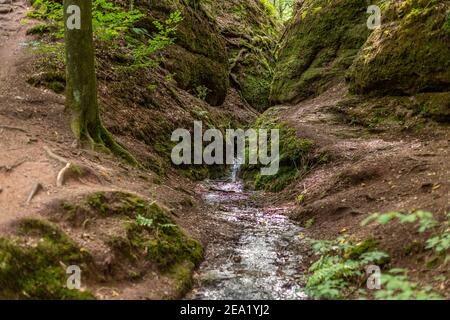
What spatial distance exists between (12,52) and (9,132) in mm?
4805

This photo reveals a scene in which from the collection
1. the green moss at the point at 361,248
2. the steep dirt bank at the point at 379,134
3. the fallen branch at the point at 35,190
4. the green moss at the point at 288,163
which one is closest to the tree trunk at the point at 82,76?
the fallen branch at the point at 35,190

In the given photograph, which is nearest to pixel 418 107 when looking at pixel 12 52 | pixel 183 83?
pixel 183 83

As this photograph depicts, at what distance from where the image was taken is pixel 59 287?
5258mm

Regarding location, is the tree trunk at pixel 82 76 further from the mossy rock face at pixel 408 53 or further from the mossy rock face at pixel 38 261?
the mossy rock face at pixel 408 53

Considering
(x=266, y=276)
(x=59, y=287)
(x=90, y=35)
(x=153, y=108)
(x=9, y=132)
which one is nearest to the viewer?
(x=59, y=287)

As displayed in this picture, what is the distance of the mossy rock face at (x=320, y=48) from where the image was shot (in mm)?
17225

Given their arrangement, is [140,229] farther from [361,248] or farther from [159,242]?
[361,248]

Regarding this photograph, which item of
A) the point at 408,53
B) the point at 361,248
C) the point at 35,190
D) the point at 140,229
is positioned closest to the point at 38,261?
the point at 35,190

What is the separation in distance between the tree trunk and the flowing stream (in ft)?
10.9

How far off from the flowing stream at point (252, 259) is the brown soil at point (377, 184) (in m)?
0.66

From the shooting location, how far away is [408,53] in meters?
12.0

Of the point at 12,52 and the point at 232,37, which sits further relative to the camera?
the point at 232,37

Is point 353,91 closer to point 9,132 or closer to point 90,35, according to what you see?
point 90,35

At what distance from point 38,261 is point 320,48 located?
15768 millimetres
